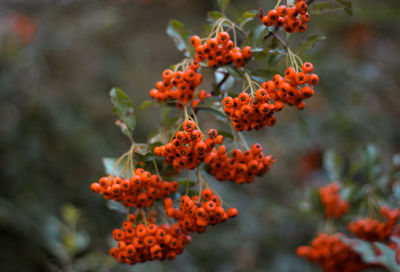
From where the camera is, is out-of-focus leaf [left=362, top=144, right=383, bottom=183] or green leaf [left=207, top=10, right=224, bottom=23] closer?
green leaf [left=207, top=10, right=224, bottom=23]

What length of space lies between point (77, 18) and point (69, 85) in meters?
0.93

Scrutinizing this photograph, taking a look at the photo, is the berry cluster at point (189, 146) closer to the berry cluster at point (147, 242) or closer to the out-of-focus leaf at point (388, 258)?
the berry cluster at point (147, 242)

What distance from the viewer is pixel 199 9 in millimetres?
5699

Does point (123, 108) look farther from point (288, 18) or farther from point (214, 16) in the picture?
point (288, 18)

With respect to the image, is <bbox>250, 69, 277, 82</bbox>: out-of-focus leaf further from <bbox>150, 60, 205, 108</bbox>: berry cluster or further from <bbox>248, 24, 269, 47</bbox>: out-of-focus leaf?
<bbox>150, 60, 205, 108</bbox>: berry cluster

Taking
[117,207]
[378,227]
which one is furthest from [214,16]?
[378,227]

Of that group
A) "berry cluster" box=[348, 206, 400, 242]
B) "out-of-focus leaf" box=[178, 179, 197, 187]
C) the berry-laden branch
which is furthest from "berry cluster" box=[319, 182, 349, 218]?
"out-of-focus leaf" box=[178, 179, 197, 187]

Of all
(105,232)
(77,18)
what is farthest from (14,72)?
(105,232)

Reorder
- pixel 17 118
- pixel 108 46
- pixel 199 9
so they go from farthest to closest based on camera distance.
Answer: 1. pixel 199 9
2. pixel 108 46
3. pixel 17 118

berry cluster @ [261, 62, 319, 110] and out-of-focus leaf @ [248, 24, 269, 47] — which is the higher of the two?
out-of-focus leaf @ [248, 24, 269, 47]

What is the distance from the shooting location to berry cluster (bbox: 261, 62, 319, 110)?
1.28 metres

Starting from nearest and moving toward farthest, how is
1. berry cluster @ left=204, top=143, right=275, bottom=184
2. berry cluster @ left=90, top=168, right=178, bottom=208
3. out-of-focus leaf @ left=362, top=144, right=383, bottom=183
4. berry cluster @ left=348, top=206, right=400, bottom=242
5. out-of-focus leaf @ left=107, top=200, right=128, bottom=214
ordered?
berry cluster @ left=90, top=168, right=178, bottom=208, berry cluster @ left=204, top=143, right=275, bottom=184, out-of-focus leaf @ left=107, top=200, right=128, bottom=214, berry cluster @ left=348, top=206, right=400, bottom=242, out-of-focus leaf @ left=362, top=144, right=383, bottom=183

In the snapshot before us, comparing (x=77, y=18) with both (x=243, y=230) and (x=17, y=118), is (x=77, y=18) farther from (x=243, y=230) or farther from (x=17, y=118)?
(x=243, y=230)

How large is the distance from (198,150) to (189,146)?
0.15ft
